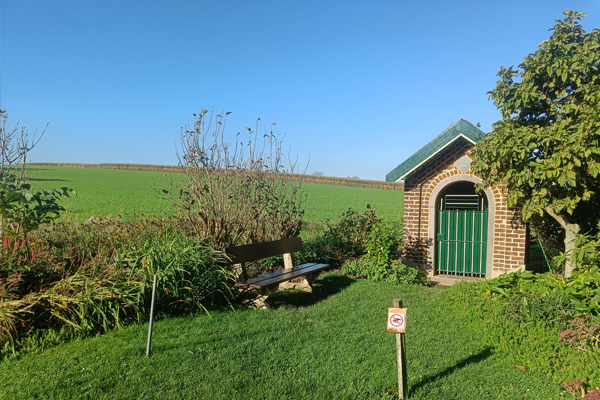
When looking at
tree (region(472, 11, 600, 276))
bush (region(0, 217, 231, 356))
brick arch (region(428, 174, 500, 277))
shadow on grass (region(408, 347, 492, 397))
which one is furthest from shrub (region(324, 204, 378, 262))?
shadow on grass (region(408, 347, 492, 397))

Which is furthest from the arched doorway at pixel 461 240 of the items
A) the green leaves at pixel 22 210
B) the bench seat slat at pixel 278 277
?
the green leaves at pixel 22 210

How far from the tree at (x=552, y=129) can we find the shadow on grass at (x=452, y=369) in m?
2.67

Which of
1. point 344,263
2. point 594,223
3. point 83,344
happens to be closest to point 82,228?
point 83,344

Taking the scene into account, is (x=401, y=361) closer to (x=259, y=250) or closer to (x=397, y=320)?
(x=397, y=320)

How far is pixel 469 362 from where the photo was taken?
459cm

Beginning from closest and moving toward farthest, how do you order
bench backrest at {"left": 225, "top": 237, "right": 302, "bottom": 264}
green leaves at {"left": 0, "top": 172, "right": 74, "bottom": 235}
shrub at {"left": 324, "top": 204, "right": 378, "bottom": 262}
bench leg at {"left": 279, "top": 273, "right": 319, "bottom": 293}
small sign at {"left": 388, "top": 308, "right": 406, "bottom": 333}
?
1. small sign at {"left": 388, "top": 308, "right": 406, "bottom": 333}
2. green leaves at {"left": 0, "top": 172, "right": 74, "bottom": 235}
3. bench backrest at {"left": 225, "top": 237, "right": 302, "bottom": 264}
4. bench leg at {"left": 279, "top": 273, "right": 319, "bottom": 293}
5. shrub at {"left": 324, "top": 204, "right": 378, "bottom": 262}

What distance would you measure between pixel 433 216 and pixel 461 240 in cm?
80

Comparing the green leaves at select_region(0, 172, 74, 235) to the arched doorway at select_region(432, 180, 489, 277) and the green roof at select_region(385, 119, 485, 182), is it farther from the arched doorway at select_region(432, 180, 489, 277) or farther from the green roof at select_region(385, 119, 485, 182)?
Result: the arched doorway at select_region(432, 180, 489, 277)

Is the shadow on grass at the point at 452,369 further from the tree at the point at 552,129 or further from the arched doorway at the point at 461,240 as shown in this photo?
the arched doorway at the point at 461,240

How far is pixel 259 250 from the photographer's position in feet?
22.6

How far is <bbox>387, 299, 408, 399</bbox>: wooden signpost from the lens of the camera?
11.3ft

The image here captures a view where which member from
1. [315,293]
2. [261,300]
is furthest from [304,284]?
[261,300]

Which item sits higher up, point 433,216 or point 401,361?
point 433,216

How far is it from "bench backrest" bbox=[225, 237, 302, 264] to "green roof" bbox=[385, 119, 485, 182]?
2.82 meters
